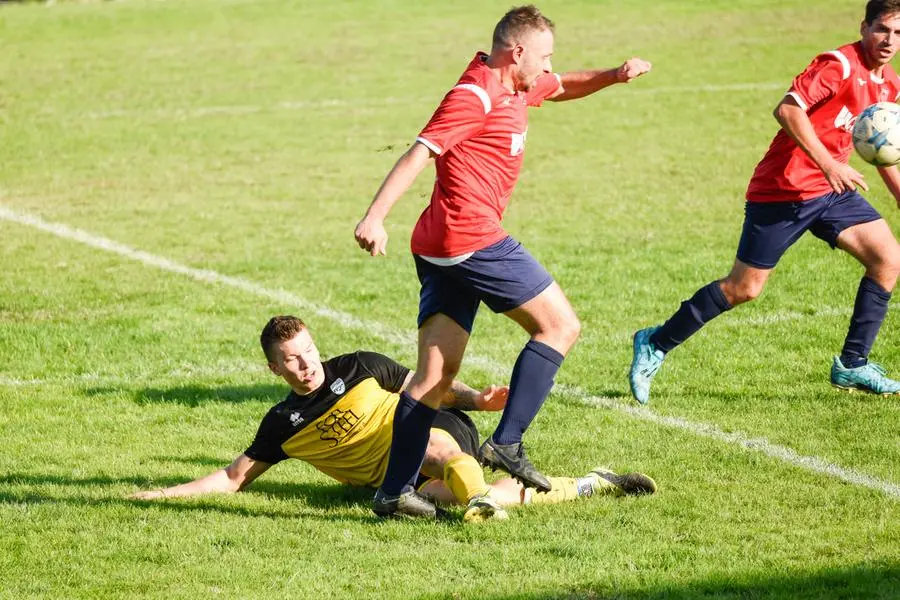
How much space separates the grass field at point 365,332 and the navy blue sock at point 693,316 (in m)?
0.37

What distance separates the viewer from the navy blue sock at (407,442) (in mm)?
5941

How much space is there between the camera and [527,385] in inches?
233

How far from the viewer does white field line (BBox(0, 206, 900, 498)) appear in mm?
6617

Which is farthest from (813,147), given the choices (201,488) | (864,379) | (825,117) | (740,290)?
(201,488)

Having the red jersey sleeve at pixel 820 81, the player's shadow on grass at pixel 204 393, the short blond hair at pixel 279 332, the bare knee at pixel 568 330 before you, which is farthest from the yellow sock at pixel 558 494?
the red jersey sleeve at pixel 820 81

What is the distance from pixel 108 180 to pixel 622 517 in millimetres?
11045

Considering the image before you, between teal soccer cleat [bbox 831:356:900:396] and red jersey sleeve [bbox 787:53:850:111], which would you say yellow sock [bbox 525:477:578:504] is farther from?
red jersey sleeve [bbox 787:53:850:111]

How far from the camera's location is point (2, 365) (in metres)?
9.09

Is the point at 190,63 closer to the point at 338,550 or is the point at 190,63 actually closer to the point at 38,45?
the point at 38,45

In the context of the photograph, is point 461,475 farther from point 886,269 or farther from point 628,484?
point 886,269

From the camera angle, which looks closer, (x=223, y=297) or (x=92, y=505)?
(x=92, y=505)

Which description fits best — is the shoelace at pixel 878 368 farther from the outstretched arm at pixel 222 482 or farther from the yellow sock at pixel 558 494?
the outstretched arm at pixel 222 482

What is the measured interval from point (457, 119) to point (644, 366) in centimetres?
283

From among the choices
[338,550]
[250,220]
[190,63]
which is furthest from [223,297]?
[190,63]
